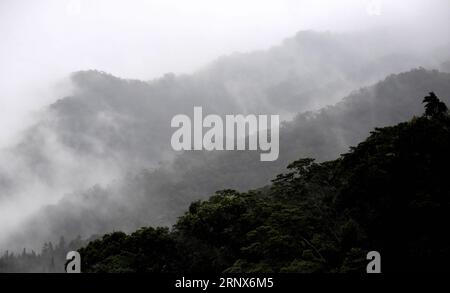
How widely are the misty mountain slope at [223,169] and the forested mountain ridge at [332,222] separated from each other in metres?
111

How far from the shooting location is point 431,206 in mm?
18406

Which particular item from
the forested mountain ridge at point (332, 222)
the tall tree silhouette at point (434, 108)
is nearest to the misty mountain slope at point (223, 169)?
the forested mountain ridge at point (332, 222)

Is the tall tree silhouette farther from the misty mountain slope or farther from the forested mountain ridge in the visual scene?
the misty mountain slope

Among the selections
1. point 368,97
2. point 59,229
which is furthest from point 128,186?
point 368,97

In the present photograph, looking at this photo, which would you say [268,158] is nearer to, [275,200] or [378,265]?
[275,200]

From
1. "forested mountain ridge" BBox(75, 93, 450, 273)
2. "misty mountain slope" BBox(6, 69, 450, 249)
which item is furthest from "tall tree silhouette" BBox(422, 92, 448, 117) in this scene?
"misty mountain slope" BBox(6, 69, 450, 249)

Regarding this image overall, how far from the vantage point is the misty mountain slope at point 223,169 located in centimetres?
14475

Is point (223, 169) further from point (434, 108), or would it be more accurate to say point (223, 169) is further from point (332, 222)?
point (332, 222)

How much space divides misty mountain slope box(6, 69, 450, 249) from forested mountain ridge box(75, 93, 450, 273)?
363ft

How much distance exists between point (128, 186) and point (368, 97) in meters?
91.7

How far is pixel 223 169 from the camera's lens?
158 meters

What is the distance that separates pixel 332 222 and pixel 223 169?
440ft

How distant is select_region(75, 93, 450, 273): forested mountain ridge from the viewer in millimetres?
18578

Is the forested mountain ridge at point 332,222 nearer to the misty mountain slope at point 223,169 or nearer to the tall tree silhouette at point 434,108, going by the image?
the tall tree silhouette at point 434,108
